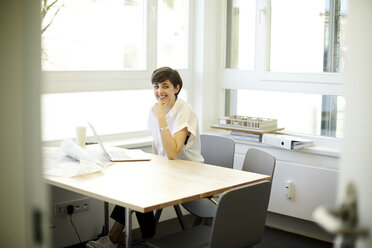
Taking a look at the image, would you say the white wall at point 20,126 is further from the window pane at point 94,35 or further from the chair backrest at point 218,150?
the window pane at point 94,35

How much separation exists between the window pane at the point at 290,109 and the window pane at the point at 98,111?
0.85m

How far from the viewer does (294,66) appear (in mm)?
4270

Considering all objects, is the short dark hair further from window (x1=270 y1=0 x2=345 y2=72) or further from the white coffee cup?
window (x1=270 y1=0 x2=345 y2=72)

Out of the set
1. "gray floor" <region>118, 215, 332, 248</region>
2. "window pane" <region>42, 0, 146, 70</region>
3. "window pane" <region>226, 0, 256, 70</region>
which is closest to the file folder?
"gray floor" <region>118, 215, 332, 248</region>

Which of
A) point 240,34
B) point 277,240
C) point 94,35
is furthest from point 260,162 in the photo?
point 240,34

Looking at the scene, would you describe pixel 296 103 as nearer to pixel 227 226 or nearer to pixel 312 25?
pixel 312 25

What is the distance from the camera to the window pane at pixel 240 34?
451 cm

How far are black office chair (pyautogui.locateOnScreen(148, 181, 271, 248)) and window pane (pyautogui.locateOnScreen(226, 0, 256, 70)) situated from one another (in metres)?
2.26

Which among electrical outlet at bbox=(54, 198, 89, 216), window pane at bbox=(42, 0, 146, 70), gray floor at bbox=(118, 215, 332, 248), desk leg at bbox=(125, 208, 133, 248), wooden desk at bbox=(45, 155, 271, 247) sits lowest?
gray floor at bbox=(118, 215, 332, 248)

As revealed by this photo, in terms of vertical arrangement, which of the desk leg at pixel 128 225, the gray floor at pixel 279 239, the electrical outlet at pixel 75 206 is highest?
the desk leg at pixel 128 225

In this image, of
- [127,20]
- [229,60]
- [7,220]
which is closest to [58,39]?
[127,20]

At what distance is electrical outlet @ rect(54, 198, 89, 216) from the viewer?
3.61 meters

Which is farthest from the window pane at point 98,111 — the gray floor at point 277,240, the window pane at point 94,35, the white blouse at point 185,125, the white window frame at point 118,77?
the gray floor at point 277,240

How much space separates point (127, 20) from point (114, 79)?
0.50 meters
